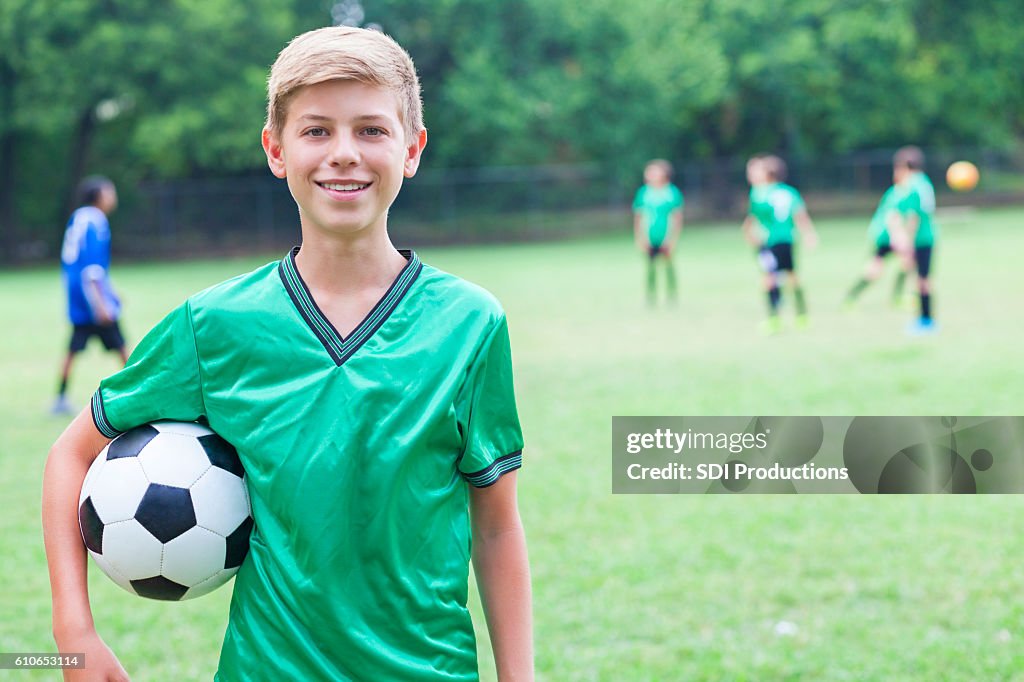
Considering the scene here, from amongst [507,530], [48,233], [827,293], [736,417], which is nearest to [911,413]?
[736,417]

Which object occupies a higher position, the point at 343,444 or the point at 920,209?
the point at 920,209

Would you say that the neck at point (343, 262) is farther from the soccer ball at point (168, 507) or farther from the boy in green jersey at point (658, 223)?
the boy in green jersey at point (658, 223)

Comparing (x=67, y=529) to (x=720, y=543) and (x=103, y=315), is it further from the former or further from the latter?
(x=103, y=315)

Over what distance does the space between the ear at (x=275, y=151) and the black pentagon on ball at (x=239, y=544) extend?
1.97 feet

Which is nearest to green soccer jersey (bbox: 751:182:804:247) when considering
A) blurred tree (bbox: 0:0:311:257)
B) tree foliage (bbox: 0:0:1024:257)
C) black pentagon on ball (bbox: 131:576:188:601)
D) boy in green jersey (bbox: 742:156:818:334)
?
boy in green jersey (bbox: 742:156:818:334)

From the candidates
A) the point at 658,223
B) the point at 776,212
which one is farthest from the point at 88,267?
the point at 658,223

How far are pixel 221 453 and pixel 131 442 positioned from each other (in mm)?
158

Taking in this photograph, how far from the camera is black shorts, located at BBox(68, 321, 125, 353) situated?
30.7 ft

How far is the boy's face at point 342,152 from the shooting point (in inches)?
72.2

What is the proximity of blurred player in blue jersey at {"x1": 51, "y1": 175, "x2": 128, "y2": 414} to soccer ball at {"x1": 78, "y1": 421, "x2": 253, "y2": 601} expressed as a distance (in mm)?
7253

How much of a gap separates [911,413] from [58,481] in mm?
7187

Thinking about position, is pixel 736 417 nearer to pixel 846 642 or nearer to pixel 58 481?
pixel 846 642

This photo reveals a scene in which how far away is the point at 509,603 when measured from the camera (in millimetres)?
1984

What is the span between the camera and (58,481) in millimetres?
1931
